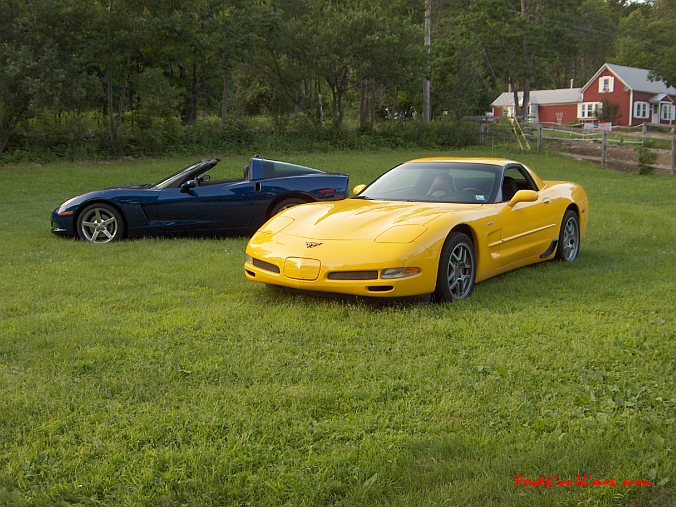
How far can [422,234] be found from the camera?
603cm

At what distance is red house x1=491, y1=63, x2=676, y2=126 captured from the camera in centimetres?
6297

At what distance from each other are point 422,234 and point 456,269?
52 cm

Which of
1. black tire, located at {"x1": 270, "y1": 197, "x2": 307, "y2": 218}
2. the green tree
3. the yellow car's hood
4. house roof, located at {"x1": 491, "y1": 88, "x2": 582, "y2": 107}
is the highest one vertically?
house roof, located at {"x1": 491, "y1": 88, "x2": 582, "y2": 107}

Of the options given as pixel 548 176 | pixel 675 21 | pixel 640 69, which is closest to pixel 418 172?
pixel 548 176

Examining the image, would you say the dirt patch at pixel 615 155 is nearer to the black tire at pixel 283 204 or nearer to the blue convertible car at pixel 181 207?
the black tire at pixel 283 204

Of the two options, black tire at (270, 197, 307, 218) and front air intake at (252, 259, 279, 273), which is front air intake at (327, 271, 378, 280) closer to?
front air intake at (252, 259, 279, 273)

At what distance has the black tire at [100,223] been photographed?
9.77m

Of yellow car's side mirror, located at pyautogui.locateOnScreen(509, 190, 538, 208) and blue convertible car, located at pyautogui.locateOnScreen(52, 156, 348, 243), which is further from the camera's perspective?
blue convertible car, located at pyautogui.locateOnScreen(52, 156, 348, 243)

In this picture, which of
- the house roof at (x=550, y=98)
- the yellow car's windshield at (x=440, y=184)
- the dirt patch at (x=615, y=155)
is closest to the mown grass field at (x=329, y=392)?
the yellow car's windshield at (x=440, y=184)

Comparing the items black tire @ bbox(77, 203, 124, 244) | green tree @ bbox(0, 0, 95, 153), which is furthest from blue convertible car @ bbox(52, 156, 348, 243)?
green tree @ bbox(0, 0, 95, 153)

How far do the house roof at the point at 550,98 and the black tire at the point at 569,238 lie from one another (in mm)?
61535

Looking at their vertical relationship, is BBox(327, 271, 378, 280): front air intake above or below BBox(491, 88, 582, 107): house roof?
below

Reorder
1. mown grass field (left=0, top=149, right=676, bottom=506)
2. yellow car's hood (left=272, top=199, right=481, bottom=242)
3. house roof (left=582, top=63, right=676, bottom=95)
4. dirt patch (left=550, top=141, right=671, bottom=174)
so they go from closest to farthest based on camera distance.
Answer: mown grass field (left=0, top=149, right=676, bottom=506), yellow car's hood (left=272, top=199, right=481, bottom=242), dirt patch (left=550, top=141, right=671, bottom=174), house roof (left=582, top=63, right=676, bottom=95)

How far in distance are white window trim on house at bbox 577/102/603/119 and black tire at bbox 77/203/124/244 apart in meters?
60.1
